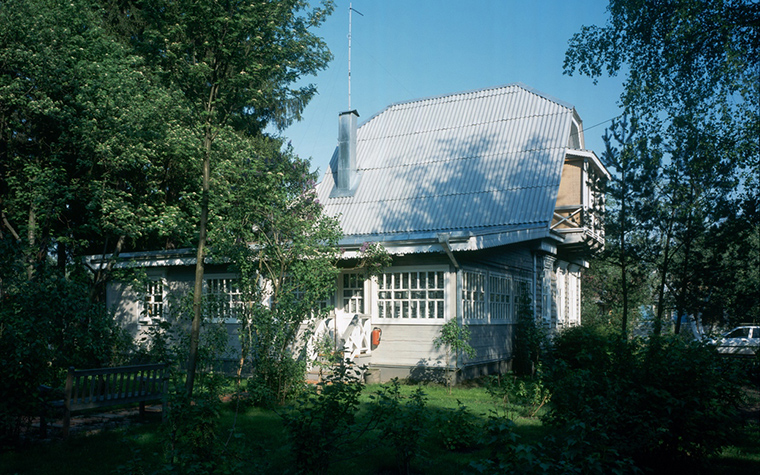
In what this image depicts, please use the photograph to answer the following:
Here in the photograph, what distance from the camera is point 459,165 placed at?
20.3 m

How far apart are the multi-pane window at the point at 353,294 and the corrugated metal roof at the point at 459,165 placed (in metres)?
3.35

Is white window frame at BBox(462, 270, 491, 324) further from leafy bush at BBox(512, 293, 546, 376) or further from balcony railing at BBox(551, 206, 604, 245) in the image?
balcony railing at BBox(551, 206, 604, 245)

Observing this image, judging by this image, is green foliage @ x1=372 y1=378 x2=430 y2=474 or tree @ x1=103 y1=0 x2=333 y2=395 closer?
green foliage @ x1=372 y1=378 x2=430 y2=474

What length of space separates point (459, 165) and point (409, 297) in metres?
8.31

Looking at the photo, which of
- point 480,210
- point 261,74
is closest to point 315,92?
point 480,210

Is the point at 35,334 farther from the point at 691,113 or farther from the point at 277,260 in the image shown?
the point at 691,113

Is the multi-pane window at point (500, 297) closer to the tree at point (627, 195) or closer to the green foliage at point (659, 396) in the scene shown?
the tree at point (627, 195)

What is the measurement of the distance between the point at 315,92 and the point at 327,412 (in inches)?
559

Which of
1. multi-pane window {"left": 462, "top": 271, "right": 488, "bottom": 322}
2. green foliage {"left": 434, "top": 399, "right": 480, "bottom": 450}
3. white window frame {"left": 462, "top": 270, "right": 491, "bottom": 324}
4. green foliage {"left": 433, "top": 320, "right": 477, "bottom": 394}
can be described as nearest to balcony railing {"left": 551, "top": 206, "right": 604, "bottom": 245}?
white window frame {"left": 462, "top": 270, "right": 491, "bottom": 324}

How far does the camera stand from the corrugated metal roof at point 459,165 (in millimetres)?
18250

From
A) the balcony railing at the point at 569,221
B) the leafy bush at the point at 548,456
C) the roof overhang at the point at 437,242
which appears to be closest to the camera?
the leafy bush at the point at 548,456

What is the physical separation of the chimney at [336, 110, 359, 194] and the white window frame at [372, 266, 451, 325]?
8.55 metres

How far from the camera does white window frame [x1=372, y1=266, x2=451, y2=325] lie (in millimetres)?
Answer: 12844

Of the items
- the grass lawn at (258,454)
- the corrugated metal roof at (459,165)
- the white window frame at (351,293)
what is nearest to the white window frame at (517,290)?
the corrugated metal roof at (459,165)
